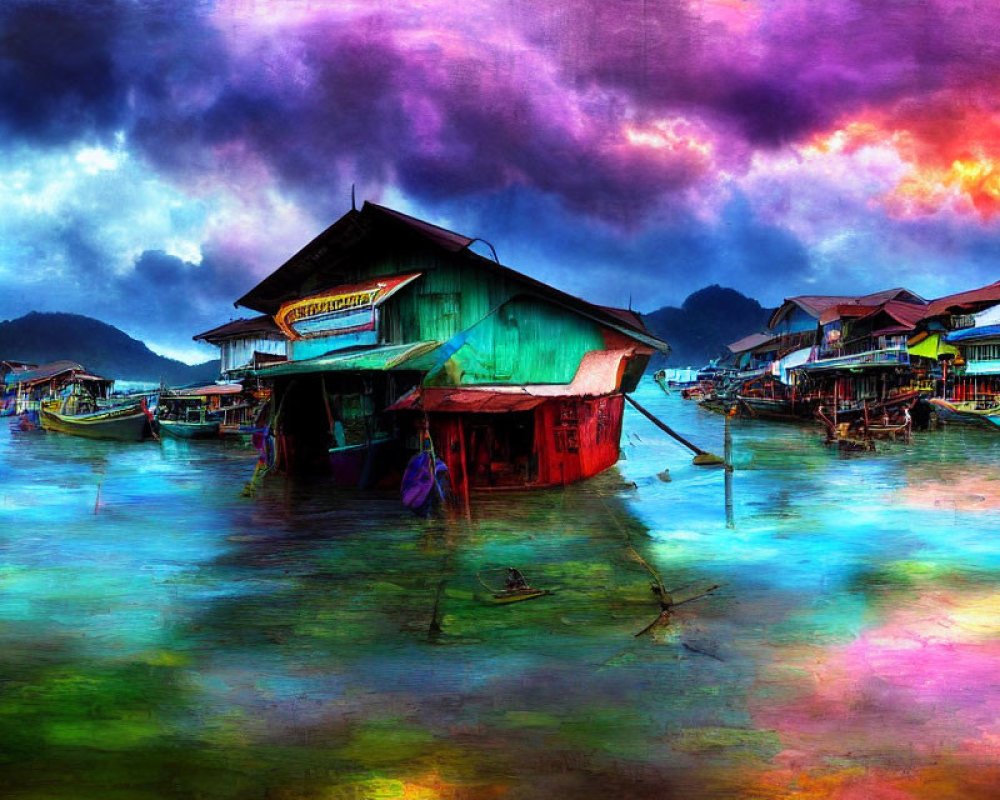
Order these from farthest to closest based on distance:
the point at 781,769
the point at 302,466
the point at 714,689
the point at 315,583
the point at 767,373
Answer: the point at 767,373 → the point at 302,466 → the point at 315,583 → the point at 714,689 → the point at 781,769

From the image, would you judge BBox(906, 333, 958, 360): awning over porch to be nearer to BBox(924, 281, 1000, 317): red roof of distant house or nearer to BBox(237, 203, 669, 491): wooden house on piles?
BBox(924, 281, 1000, 317): red roof of distant house

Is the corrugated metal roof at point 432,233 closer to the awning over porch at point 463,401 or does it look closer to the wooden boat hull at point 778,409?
the awning over porch at point 463,401

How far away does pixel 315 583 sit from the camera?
8.99 metres

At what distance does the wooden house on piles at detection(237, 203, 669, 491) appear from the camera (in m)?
16.2

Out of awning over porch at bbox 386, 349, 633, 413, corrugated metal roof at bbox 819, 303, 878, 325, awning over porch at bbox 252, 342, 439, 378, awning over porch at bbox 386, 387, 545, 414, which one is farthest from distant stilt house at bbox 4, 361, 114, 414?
Answer: corrugated metal roof at bbox 819, 303, 878, 325

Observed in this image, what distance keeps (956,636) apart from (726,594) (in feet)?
7.70

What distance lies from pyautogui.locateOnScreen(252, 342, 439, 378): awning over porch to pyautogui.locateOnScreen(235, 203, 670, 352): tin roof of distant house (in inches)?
94.9

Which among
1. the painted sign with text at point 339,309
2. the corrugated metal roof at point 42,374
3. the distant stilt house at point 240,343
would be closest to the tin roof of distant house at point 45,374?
the corrugated metal roof at point 42,374

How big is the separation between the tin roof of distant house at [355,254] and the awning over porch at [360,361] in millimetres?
2410

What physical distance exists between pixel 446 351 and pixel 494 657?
33.4 ft

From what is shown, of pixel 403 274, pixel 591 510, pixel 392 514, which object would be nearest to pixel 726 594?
pixel 591 510

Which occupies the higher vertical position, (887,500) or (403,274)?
(403,274)

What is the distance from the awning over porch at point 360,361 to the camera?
14969 mm

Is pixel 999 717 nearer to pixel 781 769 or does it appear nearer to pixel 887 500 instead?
pixel 781 769
